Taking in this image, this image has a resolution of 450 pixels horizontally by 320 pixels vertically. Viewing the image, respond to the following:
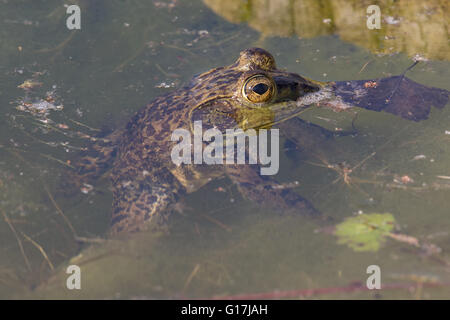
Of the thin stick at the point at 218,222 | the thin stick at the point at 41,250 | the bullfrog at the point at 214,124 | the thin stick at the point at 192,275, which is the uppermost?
the bullfrog at the point at 214,124

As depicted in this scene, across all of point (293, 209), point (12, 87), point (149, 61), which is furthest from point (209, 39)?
point (293, 209)

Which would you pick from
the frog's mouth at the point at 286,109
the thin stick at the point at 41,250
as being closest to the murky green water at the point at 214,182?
the thin stick at the point at 41,250

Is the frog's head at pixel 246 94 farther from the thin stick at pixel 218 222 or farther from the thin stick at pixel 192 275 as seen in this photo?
the thin stick at pixel 192 275

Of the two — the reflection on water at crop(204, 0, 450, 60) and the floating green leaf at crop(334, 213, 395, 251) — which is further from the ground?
the reflection on water at crop(204, 0, 450, 60)

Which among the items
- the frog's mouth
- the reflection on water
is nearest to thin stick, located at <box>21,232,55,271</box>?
the frog's mouth

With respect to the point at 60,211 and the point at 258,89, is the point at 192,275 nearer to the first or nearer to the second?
the point at 60,211

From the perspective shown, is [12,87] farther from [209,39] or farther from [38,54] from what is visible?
[209,39]

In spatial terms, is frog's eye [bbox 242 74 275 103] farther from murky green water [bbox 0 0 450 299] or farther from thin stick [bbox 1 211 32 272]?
thin stick [bbox 1 211 32 272]
